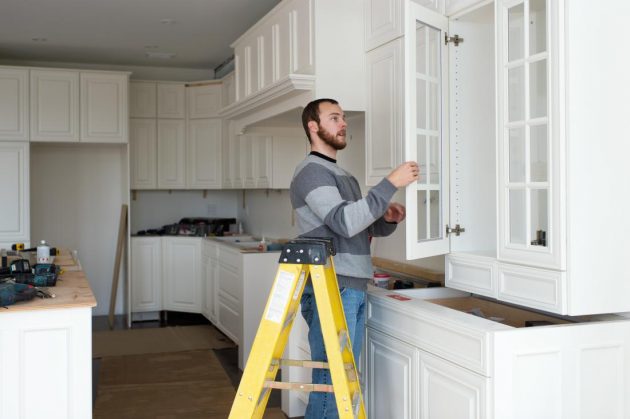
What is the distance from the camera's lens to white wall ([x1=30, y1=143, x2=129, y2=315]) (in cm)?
799

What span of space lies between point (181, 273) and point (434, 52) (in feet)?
17.1

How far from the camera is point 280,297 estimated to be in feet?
8.77

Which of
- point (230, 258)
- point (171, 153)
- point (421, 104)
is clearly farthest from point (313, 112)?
point (171, 153)

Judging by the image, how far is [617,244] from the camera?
262cm

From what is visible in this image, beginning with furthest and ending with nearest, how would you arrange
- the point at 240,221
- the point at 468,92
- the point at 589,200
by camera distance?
1. the point at 240,221
2. the point at 468,92
3. the point at 589,200

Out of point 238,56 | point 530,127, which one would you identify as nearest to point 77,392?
point 530,127

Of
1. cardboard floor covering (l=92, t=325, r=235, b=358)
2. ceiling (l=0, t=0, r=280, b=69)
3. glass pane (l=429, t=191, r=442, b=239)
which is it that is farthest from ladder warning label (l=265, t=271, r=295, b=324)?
cardboard floor covering (l=92, t=325, r=235, b=358)

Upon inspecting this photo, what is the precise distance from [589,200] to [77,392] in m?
2.22

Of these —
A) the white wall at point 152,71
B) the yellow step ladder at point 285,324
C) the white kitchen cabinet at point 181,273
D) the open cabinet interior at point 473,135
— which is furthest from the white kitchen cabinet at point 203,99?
the yellow step ladder at point 285,324

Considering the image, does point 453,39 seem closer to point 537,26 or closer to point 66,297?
point 537,26

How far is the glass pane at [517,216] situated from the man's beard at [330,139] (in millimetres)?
726

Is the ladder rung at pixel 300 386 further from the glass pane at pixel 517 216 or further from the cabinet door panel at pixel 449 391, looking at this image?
the glass pane at pixel 517 216

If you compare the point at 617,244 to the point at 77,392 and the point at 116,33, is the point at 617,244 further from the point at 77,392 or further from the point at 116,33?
the point at 116,33

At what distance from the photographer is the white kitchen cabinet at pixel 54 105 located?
724 cm
